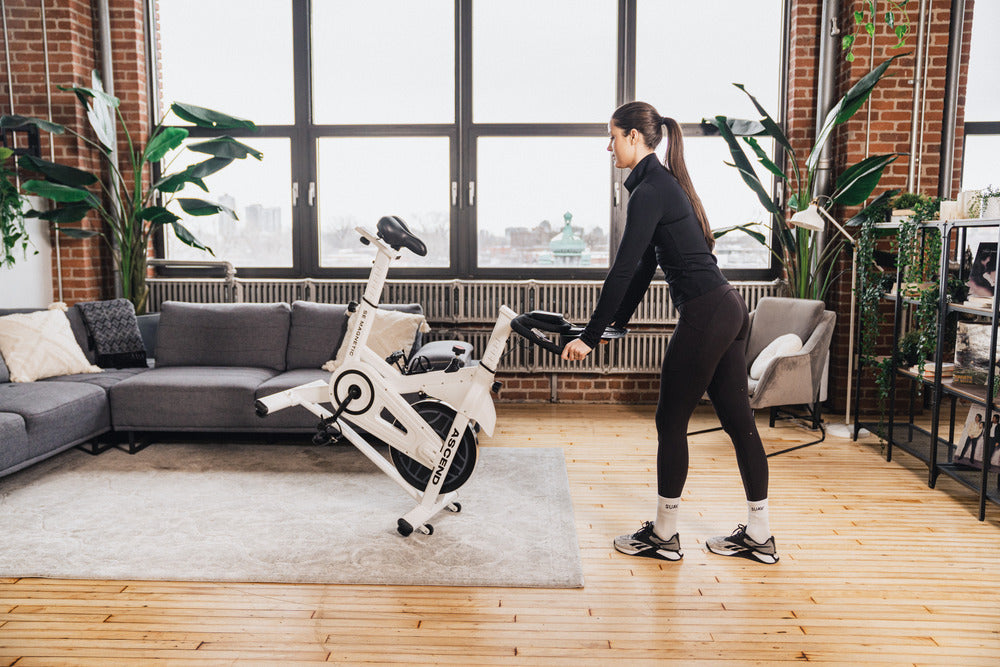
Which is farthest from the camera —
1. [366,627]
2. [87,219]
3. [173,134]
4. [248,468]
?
[87,219]

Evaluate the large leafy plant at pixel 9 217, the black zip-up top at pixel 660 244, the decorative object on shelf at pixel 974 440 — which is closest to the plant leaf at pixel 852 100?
the decorative object on shelf at pixel 974 440

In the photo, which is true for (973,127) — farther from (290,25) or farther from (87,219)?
(87,219)

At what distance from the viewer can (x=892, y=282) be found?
413 centimetres

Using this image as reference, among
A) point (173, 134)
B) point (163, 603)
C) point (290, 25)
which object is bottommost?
point (163, 603)

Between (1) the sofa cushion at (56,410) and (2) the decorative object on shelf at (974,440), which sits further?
(1) the sofa cushion at (56,410)

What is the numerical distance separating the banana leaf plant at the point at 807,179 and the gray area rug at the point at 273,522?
6.76ft

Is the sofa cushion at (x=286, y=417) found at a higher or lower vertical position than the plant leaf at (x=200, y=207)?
lower

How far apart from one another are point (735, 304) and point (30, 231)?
4.59 metres

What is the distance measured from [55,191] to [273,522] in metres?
2.81

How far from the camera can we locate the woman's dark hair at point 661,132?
2523 millimetres

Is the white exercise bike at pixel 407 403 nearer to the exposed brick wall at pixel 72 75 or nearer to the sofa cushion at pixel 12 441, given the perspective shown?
the sofa cushion at pixel 12 441

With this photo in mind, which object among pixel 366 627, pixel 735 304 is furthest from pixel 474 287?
pixel 366 627

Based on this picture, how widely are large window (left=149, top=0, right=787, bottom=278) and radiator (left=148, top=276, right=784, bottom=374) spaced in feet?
0.83

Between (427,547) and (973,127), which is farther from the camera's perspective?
(973,127)
